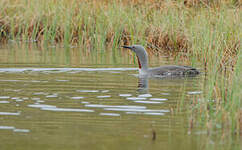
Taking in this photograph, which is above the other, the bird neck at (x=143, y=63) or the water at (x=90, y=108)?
the bird neck at (x=143, y=63)

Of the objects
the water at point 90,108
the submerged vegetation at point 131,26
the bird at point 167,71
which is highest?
the submerged vegetation at point 131,26

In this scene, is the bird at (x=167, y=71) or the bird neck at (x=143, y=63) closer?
the bird at (x=167, y=71)

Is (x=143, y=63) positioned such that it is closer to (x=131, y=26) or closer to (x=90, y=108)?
(x=90, y=108)

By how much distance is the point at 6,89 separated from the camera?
29.6 feet

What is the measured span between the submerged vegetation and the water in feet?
4.54

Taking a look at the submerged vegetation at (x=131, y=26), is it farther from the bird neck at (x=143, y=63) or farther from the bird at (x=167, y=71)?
the bird neck at (x=143, y=63)

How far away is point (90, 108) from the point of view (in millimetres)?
7469

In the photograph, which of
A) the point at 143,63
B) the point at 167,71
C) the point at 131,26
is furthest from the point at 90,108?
the point at 131,26

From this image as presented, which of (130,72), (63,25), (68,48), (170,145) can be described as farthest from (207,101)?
(63,25)

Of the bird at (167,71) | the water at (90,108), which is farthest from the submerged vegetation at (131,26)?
the water at (90,108)

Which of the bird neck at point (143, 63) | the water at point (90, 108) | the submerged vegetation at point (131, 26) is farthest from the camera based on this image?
the submerged vegetation at point (131, 26)

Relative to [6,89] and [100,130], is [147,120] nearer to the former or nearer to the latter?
[100,130]

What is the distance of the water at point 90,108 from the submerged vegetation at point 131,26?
138cm

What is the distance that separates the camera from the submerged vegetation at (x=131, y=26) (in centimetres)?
1193
